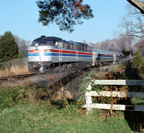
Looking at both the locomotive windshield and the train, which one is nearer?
the train

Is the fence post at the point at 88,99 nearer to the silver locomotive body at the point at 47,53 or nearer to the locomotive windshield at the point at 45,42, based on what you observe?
the silver locomotive body at the point at 47,53

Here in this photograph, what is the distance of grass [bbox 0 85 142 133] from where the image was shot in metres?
→ 4.90

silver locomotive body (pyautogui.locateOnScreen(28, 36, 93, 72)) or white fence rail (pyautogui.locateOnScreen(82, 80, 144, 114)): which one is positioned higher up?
silver locomotive body (pyautogui.locateOnScreen(28, 36, 93, 72))

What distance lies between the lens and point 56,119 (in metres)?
5.61

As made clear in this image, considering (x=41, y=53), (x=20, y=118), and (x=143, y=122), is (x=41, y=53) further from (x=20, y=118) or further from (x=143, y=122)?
(x=143, y=122)

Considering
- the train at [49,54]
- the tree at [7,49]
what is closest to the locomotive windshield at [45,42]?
the train at [49,54]

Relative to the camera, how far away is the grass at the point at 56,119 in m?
4.90

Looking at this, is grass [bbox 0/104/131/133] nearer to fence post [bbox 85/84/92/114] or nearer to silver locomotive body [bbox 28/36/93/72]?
fence post [bbox 85/84/92/114]

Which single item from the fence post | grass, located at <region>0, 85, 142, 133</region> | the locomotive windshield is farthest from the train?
the fence post

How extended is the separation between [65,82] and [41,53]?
8.06 meters

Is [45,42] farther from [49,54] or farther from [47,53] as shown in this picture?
[49,54]

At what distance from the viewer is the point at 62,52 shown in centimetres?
1700

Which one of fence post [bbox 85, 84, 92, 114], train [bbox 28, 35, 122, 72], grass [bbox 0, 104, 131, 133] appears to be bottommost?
grass [bbox 0, 104, 131, 133]

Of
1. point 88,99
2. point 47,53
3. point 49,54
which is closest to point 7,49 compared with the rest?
point 47,53
